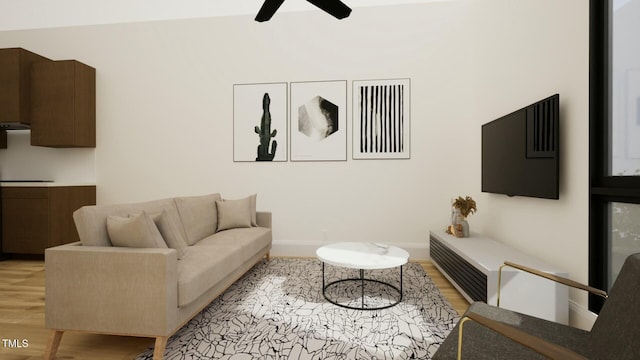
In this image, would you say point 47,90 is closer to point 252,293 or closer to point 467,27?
point 252,293

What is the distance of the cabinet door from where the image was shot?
3.70m

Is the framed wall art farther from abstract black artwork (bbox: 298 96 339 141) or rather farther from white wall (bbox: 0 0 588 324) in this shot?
white wall (bbox: 0 0 588 324)

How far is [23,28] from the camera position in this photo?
4.29 metres

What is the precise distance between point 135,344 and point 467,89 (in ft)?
14.2

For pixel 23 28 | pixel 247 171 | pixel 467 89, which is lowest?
pixel 247 171

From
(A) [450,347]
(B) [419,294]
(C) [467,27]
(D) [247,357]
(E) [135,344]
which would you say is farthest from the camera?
(C) [467,27]

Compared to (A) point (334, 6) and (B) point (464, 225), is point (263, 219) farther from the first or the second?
(A) point (334, 6)

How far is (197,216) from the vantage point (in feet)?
9.81

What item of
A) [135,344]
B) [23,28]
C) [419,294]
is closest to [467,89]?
[419,294]

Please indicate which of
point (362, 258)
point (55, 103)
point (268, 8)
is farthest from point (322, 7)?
point (55, 103)

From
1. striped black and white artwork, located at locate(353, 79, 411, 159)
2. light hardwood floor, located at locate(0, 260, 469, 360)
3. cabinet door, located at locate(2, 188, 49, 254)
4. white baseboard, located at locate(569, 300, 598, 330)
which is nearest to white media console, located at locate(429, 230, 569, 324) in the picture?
white baseboard, located at locate(569, 300, 598, 330)

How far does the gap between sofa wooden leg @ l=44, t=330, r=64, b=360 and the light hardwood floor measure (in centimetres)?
6

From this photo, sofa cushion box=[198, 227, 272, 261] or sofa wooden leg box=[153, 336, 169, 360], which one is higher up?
sofa cushion box=[198, 227, 272, 261]

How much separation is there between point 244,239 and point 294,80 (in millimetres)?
A: 2328
